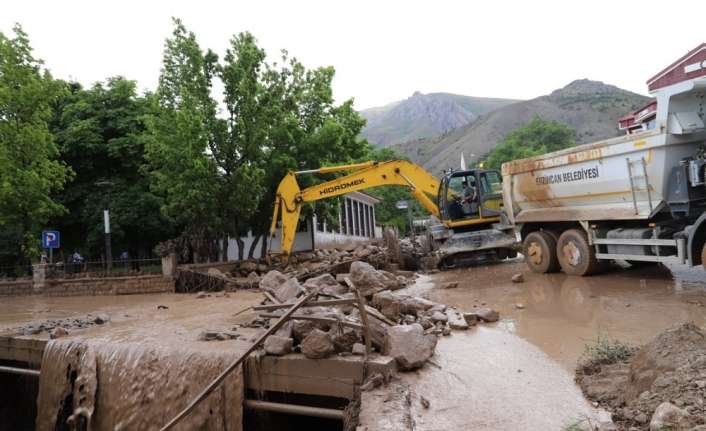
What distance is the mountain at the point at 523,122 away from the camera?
10469 centimetres

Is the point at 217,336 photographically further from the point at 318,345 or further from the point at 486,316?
the point at 486,316

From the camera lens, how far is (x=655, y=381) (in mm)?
3758

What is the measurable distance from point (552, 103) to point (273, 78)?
423ft

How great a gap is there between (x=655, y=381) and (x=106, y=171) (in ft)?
77.2

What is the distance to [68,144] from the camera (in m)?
21.8

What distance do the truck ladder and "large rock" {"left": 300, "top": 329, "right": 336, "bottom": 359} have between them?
7001mm

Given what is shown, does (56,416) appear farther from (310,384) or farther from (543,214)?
(543,214)

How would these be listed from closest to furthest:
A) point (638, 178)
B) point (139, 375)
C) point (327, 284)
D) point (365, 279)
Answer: point (139, 375) < point (365, 279) < point (327, 284) < point (638, 178)

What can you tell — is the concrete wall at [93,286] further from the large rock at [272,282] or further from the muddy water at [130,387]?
the muddy water at [130,387]

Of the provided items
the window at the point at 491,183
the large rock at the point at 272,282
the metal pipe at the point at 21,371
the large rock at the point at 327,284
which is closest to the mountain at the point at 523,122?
the window at the point at 491,183

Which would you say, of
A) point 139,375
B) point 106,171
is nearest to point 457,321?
point 139,375

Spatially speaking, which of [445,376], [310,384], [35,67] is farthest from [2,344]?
[35,67]

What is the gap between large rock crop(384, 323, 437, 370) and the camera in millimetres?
5039

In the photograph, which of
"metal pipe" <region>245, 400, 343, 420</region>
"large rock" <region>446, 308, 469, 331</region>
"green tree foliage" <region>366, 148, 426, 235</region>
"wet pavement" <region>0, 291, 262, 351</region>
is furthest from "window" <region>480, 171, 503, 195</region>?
"green tree foliage" <region>366, 148, 426, 235</region>
